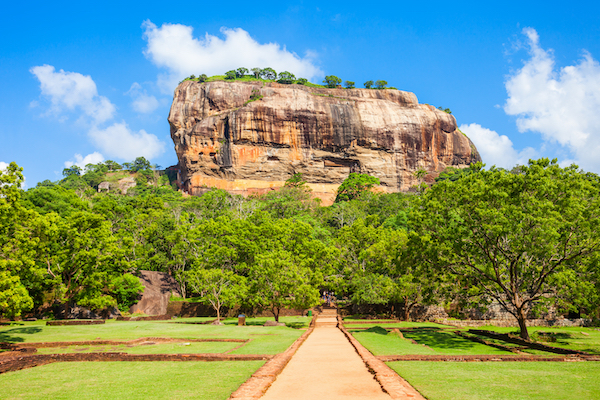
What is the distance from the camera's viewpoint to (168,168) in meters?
97.1

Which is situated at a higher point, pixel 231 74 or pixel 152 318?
pixel 231 74

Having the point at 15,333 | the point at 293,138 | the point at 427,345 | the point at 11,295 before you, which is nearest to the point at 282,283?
the point at 427,345

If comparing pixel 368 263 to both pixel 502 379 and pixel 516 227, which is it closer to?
pixel 516 227

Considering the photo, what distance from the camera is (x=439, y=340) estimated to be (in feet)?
55.8

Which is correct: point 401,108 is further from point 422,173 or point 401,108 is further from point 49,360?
point 49,360

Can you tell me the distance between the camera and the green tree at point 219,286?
87.5 feet

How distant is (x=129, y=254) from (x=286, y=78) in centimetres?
6614

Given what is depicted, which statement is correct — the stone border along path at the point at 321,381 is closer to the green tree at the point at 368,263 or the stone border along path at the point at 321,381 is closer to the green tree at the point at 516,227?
the green tree at the point at 516,227

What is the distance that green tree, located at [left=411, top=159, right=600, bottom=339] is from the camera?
588 inches

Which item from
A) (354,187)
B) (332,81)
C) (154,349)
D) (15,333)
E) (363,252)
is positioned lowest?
(15,333)

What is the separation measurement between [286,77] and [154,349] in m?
87.0

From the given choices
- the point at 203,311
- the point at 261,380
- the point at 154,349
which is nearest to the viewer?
the point at 261,380

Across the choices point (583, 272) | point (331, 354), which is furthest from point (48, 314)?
point (583, 272)

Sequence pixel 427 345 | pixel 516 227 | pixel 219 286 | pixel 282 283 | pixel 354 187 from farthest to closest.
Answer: pixel 354 187 → pixel 219 286 → pixel 282 283 → pixel 427 345 → pixel 516 227
